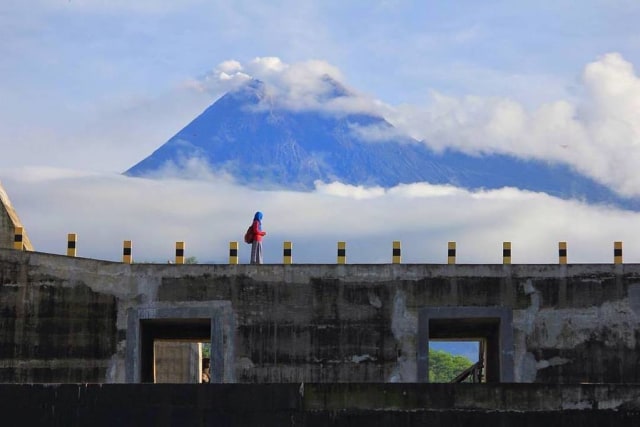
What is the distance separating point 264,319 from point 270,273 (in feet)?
3.37

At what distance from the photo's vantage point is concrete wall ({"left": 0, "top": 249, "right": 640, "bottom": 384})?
91.7ft

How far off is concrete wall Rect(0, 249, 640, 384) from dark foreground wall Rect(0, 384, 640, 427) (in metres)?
7.25

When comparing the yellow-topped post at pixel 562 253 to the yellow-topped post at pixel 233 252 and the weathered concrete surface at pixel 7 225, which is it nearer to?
the yellow-topped post at pixel 233 252

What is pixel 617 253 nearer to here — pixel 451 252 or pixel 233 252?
pixel 451 252

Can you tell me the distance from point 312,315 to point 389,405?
773cm

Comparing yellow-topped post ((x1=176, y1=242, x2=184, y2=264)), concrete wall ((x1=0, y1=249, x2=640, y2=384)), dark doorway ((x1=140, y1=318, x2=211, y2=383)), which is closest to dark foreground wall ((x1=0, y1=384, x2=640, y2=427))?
concrete wall ((x1=0, y1=249, x2=640, y2=384))

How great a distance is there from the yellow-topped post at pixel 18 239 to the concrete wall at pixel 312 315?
3.22ft

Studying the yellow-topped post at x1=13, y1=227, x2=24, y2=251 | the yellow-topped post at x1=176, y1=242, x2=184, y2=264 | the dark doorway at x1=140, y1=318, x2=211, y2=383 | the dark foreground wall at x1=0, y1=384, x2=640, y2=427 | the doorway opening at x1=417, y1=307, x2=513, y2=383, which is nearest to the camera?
the dark foreground wall at x1=0, y1=384, x2=640, y2=427

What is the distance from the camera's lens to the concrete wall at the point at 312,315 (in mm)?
27953

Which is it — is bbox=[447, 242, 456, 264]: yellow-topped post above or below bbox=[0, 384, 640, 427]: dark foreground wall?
above

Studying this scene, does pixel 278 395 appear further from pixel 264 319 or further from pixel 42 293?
pixel 42 293

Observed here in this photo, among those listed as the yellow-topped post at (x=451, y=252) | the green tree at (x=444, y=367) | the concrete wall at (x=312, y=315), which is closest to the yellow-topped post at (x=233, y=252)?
the concrete wall at (x=312, y=315)

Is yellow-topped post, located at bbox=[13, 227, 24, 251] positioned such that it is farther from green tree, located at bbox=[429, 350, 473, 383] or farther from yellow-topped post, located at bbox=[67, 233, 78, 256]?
green tree, located at bbox=[429, 350, 473, 383]

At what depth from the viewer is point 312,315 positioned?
28094 mm
